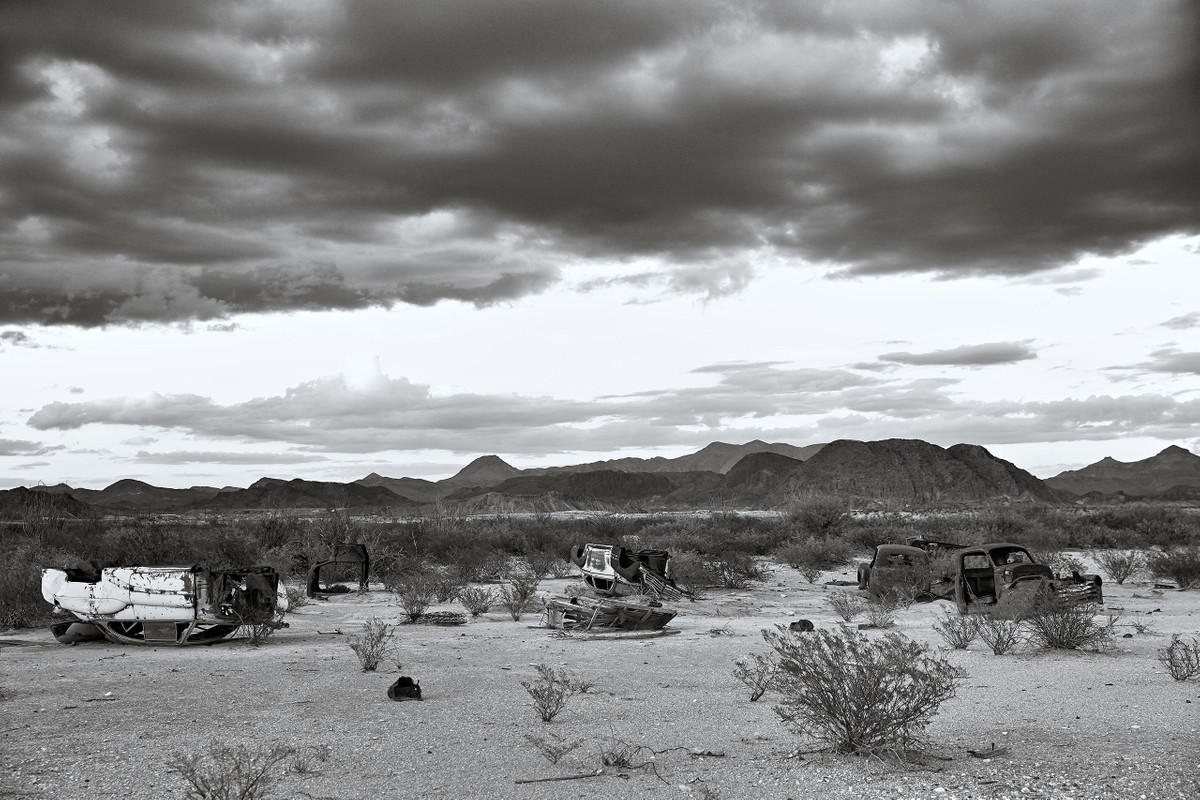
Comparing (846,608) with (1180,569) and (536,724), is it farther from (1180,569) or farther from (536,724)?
(1180,569)

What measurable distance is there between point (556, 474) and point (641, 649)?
16009 cm

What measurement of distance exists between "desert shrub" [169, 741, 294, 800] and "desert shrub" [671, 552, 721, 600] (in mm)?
13544

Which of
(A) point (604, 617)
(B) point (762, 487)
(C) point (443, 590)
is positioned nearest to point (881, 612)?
(A) point (604, 617)

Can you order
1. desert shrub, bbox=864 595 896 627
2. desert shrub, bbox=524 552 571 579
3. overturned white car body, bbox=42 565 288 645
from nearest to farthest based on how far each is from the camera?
overturned white car body, bbox=42 565 288 645 → desert shrub, bbox=864 595 896 627 → desert shrub, bbox=524 552 571 579

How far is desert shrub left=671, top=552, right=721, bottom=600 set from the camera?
20.6m

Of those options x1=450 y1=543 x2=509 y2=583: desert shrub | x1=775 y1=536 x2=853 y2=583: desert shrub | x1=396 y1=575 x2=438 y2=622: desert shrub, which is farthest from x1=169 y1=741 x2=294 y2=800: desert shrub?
x1=775 y1=536 x2=853 y2=583: desert shrub

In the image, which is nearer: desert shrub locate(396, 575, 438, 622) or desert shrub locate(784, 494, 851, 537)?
desert shrub locate(396, 575, 438, 622)

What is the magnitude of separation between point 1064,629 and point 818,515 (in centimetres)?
2780

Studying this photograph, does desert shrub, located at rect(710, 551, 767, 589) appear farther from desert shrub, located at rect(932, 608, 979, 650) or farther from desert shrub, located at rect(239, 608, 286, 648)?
desert shrub, located at rect(239, 608, 286, 648)

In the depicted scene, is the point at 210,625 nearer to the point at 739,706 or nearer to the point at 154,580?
the point at 154,580

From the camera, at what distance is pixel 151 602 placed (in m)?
12.5

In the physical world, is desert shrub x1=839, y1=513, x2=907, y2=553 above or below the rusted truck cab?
below

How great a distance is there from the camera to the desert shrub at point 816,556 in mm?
27047

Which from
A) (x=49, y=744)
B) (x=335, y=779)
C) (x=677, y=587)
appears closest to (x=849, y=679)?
(x=335, y=779)
